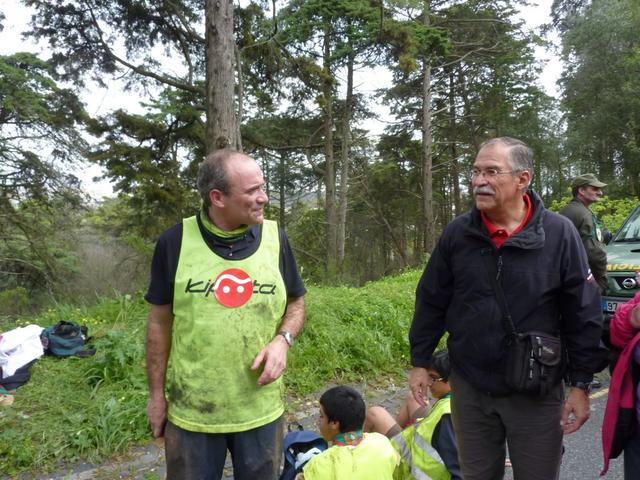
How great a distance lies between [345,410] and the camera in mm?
2531

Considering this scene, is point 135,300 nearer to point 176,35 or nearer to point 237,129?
point 237,129

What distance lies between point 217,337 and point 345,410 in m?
0.90

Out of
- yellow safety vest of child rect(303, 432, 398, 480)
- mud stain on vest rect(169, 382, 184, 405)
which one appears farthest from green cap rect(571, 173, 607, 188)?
mud stain on vest rect(169, 382, 184, 405)

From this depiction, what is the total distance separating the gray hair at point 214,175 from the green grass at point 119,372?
2.65 meters

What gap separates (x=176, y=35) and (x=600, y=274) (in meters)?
9.94

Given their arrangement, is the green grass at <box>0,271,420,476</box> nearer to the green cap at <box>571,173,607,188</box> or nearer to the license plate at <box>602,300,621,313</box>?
the license plate at <box>602,300,621,313</box>

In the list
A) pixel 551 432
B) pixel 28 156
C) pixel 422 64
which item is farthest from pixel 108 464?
pixel 422 64

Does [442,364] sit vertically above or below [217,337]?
below

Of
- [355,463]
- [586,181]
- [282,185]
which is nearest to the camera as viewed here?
[355,463]

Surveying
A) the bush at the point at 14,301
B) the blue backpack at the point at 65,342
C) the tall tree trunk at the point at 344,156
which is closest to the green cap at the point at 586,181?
the blue backpack at the point at 65,342

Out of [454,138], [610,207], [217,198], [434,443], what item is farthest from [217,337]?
[454,138]

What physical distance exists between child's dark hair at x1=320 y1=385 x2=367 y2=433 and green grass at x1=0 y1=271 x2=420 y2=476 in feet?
6.91

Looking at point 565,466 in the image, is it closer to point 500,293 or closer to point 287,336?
point 500,293

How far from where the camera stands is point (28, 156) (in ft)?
39.2
